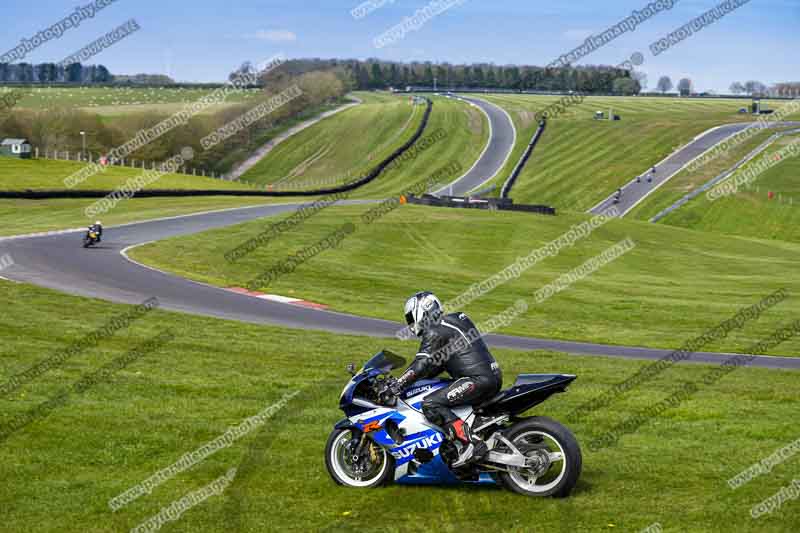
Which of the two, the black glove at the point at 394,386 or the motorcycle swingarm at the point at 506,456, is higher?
the black glove at the point at 394,386

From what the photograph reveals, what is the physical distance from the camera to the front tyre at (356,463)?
405 inches

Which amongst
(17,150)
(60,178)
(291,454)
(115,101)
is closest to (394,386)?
(291,454)

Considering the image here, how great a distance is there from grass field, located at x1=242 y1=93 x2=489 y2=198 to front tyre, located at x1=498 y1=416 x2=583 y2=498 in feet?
328

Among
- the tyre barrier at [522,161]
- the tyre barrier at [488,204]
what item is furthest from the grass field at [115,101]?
the tyre barrier at [488,204]

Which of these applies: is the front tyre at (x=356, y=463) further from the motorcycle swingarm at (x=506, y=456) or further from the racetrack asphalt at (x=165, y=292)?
the racetrack asphalt at (x=165, y=292)

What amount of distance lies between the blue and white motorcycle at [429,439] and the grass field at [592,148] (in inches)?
3660

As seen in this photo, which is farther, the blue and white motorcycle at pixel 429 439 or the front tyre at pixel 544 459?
the blue and white motorcycle at pixel 429 439

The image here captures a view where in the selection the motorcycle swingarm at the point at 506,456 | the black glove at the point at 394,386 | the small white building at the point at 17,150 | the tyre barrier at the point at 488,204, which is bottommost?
the tyre barrier at the point at 488,204

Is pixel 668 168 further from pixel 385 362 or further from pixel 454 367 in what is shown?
pixel 454 367

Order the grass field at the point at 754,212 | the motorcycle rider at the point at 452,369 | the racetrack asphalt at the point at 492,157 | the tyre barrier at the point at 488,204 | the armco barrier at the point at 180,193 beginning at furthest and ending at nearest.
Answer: the racetrack asphalt at the point at 492,157, the grass field at the point at 754,212, the tyre barrier at the point at 488,204, the armco barrier at the point at 180,193, the motorcycle rider at the point at 452,369

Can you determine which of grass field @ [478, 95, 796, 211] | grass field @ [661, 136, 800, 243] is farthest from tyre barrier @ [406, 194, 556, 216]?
grass field @ [478, 95, 796, 211]

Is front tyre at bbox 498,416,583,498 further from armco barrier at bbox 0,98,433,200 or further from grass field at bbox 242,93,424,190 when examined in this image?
grass field at bbox 242,93,424,190

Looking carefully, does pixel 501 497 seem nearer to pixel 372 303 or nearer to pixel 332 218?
pixel 372 303

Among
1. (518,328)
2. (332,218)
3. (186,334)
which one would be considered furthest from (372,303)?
(332,218)
